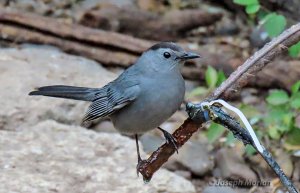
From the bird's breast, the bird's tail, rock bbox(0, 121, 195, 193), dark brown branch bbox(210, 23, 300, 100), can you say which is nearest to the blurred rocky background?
rock bbox(0, 121, 195, 193)

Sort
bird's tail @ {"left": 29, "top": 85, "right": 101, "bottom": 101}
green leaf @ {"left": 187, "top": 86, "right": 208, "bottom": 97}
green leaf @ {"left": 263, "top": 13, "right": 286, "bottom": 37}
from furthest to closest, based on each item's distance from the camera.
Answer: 1. green leaf @ {"left": 187, "top": 86, "right": 208, "bottom": 97}
2. green leaf @ {"left": 263, "top": 13, "right": 286, "bottom": 37}
3. bird's tail @ {"left": 29, "top": 85, "right": 101, "bottom": 101}

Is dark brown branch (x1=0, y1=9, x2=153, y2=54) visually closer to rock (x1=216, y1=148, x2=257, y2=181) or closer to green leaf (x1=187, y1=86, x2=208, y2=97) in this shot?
green leaf (x1=187, y1=86, x2=208, y2=97)

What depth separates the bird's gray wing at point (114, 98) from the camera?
3906 mm

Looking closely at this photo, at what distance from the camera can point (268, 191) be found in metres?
4.82

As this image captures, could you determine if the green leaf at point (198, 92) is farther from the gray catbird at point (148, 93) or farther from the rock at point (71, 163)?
the gray catbird at point (148, 93)

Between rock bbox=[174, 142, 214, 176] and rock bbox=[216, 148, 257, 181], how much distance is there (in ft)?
0.25

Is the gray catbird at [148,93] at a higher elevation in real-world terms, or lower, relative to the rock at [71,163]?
higher

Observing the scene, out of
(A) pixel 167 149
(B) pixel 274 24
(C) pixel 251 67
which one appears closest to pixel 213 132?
(B) pixel 274 24

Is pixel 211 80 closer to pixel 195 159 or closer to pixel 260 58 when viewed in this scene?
pixel 195 159

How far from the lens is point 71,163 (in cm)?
462

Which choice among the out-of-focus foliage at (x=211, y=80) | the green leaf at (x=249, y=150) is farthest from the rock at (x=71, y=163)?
the out-of-focus foliage at (x=211, y=80)

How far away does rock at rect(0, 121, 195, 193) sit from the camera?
4.34 m

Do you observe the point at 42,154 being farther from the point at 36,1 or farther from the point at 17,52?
the point at 36,1

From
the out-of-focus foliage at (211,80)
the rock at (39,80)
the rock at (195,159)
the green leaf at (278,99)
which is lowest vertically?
the rock at (195,159)
